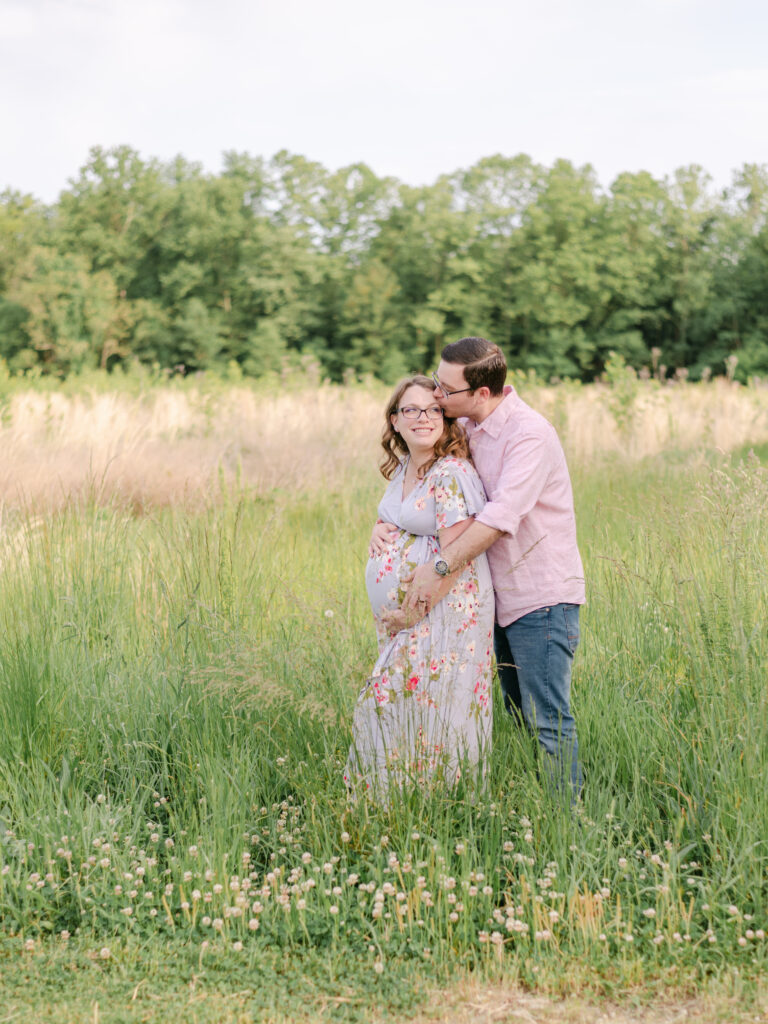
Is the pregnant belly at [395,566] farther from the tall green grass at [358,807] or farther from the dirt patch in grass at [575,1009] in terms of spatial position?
the dirt patch in grass at [575,1009]

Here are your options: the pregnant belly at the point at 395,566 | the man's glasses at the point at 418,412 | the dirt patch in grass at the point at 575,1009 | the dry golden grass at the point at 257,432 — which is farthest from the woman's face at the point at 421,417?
the dry golden grass at the point at 257,432

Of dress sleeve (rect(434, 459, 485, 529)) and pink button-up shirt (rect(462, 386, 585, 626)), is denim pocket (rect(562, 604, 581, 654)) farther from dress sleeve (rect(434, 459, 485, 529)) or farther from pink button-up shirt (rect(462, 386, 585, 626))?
dress sleeve (rect(434, 459, 485, 529))

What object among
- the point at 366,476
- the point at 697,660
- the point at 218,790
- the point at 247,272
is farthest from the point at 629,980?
the point at 247,272

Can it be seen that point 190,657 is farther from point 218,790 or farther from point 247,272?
point 247,272

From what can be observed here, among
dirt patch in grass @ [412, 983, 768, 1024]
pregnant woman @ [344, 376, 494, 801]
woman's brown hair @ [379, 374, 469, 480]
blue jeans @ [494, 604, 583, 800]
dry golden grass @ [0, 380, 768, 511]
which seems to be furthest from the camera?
dry golden grass @ [0, 380, 768, 511]

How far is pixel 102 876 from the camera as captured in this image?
3271 millimetres

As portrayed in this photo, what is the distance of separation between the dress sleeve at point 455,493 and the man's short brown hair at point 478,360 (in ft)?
1.11

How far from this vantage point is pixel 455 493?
3.61m

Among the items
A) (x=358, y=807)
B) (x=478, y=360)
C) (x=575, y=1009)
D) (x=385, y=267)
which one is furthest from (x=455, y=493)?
(x=385, y=267)

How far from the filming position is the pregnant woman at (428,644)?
11.5ft

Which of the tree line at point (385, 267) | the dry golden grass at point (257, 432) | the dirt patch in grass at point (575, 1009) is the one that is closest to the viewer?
the dirt patch in grass at point (575, 1009)

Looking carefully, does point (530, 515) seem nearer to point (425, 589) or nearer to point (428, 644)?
point (425, 589)

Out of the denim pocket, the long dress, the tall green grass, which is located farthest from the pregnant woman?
the denim pocket

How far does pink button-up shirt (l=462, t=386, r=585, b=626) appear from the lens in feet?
11.7
